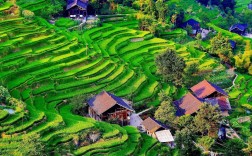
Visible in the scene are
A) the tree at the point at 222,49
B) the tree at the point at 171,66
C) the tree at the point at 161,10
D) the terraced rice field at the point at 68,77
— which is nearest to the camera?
the terraced rice field at the point at 68,77

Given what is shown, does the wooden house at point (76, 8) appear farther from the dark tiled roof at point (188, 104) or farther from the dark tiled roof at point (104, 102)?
the dark tiled roof at point (188, 104)

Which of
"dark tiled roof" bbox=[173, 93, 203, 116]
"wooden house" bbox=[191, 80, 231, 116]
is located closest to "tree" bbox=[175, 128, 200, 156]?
"dark tiled roof" bbox=[173, 93, 203, 116]

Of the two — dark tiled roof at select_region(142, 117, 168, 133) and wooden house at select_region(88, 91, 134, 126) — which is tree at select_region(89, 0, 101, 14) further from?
dark tiled roof at select_region(142, 117, 168, 133)

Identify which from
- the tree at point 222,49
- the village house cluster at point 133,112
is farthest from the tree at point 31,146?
the tree at point 222,49

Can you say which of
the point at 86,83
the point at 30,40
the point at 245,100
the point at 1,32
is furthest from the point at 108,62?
the point at 245,100

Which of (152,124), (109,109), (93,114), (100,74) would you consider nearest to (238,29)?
(100,74)
